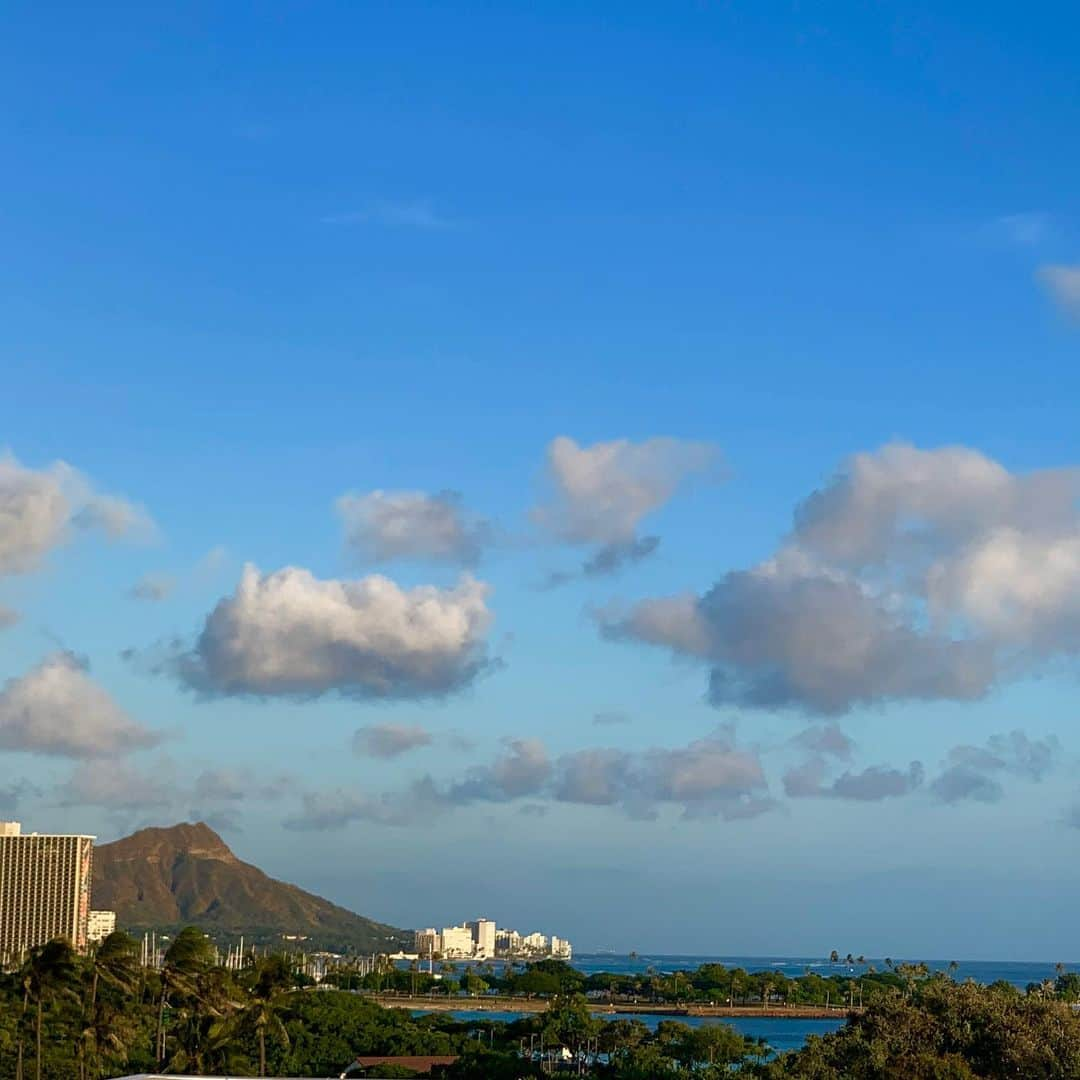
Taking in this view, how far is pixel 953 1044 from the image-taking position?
122 feet

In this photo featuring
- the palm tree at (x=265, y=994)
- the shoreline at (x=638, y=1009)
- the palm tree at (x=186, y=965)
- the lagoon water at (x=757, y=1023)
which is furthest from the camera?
the shoreline at (x=638, y=1009)

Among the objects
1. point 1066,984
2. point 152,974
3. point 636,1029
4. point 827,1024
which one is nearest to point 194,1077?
point 152,974

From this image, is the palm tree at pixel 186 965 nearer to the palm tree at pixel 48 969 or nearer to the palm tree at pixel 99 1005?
the palm tree at pixel 99 1005

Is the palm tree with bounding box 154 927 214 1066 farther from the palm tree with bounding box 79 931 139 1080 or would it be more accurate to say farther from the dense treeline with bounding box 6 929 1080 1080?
the palm tree with bounding box 79 931 139 1080

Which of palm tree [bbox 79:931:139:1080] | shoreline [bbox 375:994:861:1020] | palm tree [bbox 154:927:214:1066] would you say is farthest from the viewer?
shoreline [bbox 375:994:861:1020]

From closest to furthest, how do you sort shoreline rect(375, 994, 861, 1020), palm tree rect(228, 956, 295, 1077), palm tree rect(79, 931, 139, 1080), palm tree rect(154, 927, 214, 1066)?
palm tree rect(228, 956, 295, 1077)
palm tree rect(154, 927, 214, 1066)
palm tree rect(79, 931, 139, 1080)
shoreline rect(375, 994, 861, 1020)

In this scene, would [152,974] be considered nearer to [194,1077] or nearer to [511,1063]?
[511,1063]

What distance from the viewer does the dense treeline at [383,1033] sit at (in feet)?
122

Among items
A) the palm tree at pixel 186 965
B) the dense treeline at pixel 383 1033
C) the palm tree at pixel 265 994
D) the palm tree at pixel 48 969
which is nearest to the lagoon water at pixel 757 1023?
the dense treeline at pixel 383 1033

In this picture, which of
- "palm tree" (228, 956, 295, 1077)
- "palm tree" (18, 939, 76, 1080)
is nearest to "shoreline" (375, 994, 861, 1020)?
"palm tree" (228, 956, 295, 1077)

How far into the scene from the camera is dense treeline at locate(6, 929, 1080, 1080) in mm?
37125

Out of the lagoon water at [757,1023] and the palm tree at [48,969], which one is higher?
the palm tree at [48,969]

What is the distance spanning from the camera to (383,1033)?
9325 cm

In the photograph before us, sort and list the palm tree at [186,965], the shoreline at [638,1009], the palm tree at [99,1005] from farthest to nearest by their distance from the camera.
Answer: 1. the shoreline at [638,1009]
2. the palm tree at [99,1005]
3. the palm tree at [186,965]
